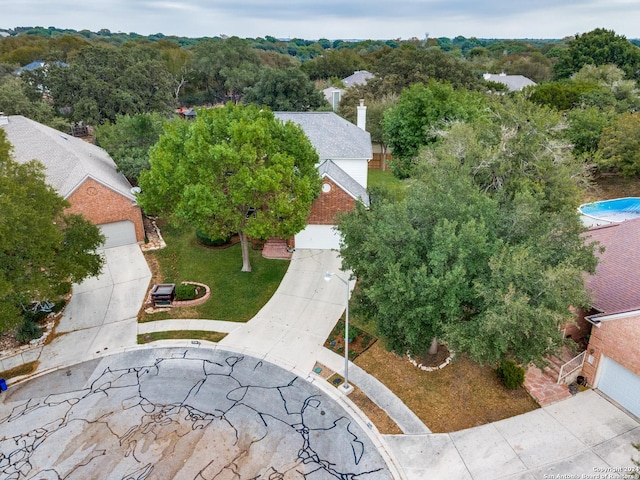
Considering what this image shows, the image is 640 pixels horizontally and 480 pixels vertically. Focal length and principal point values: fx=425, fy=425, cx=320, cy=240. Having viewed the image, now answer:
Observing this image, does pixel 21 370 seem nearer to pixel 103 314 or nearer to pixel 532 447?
pixel 103 314

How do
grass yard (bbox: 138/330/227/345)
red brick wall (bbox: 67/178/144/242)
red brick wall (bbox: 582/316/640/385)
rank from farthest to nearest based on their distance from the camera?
red brick wall (bbox: 67/178/144/242) → grass yard (bbox: 138/330/227/345) → red brick wall (bbox: 582/316/640/385)

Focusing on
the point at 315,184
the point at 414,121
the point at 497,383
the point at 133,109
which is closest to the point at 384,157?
the point at 414,121

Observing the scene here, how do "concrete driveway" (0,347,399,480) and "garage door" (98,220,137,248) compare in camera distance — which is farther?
"garage door" (98,220,137,248)

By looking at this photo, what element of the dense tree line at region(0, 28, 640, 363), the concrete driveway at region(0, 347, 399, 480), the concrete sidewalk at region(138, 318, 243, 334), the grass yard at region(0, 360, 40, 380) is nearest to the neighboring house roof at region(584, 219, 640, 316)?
the dense tree line at region(0, 28, 640, 363)

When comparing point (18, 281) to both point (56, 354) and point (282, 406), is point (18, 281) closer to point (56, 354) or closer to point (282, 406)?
point (56, 354)

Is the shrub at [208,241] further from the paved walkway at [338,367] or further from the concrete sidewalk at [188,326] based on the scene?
the concrete sidewalk at [188,326]

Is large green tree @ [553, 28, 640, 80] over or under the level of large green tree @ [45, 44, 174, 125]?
over

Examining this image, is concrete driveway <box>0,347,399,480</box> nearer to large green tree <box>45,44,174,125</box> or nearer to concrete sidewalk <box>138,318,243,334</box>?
concrete sidewalk <box>138,318,243,334</box>
